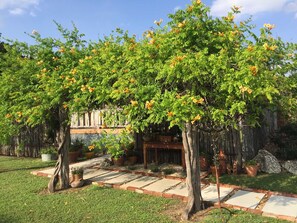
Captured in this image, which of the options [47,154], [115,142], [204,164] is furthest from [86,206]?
[47,154]

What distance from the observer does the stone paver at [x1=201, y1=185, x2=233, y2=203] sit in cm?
564

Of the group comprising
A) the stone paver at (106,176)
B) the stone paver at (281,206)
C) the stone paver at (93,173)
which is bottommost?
the stone paver at (281,206)

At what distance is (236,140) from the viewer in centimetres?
795

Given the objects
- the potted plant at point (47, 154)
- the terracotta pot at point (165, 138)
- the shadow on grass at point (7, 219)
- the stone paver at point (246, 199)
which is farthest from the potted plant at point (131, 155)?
the shadow on grass at point (7, 219)

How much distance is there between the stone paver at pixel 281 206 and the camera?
4.80m

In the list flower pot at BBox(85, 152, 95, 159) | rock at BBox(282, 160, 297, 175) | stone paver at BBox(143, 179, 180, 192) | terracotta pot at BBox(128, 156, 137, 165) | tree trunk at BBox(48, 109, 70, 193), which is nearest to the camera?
stone paver at BBox(143, 179, 180, 192)

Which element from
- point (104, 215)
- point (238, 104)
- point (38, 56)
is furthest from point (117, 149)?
point (38, 56)

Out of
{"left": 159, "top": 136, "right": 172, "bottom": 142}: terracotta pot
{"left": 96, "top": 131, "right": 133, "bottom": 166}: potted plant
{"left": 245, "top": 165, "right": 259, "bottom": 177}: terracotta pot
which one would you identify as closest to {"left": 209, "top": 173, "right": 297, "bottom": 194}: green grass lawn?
{"left": 245, "top": 165, "right": 259, "bottom": 177}: terracotta pot

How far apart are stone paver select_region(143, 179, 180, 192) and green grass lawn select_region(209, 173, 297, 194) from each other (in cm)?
101

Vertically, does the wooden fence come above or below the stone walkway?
above

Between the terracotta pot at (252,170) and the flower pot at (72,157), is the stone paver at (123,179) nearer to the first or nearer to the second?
the terracotta pot at (252,170)

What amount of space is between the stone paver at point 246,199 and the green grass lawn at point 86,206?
1.14 feet

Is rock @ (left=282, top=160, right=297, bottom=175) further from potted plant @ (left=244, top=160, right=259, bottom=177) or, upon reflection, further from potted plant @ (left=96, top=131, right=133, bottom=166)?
potted plant @ (left=96, top=131, right=133, bottom=166)

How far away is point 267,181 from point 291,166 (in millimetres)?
1391
